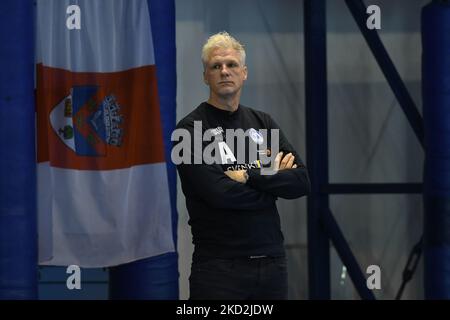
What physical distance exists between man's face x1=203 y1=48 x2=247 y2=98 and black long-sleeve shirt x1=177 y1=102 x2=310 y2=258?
86 mm

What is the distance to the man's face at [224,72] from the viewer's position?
2975 mm

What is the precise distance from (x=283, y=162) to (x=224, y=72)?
469 mm

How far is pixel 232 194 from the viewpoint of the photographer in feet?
9.54

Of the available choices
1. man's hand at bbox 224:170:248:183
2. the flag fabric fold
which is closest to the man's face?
man's hand at bbox 224:170:248:183

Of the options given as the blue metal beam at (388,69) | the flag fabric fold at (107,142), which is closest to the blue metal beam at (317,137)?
the blue metal beam at (388,69)

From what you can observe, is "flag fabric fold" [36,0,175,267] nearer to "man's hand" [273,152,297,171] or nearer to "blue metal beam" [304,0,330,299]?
"man's hand" [273,152,297,171]

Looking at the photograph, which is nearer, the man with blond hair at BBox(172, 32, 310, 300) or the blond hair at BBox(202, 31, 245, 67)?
the man with blond hair at BBox(172, 32, 310, 300)

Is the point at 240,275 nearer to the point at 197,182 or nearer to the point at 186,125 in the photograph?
the point at 197,182

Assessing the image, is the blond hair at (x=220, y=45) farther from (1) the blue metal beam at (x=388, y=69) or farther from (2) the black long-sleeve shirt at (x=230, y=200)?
(1) the blue metal beam at (x=388, y=69)

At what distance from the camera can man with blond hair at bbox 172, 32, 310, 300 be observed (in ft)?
9.41

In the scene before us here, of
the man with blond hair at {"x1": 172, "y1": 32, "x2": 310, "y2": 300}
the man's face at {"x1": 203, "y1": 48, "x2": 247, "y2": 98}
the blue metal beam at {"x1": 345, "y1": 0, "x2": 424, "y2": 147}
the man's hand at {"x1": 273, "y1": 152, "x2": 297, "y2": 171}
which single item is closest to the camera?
the man with blond hair at {"x1": 172, "y1": 32, "x2": 310, "y2": 300}

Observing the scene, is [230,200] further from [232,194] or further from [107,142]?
[107,142]

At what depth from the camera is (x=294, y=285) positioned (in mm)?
5277
